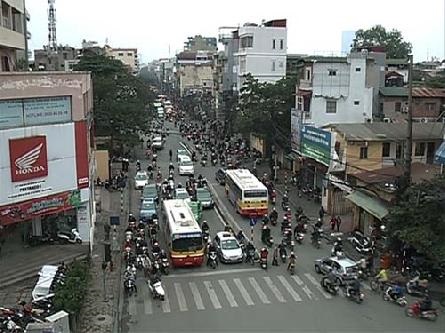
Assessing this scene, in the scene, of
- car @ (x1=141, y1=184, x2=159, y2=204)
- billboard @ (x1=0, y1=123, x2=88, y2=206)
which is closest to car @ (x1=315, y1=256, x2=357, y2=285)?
billboard @ (x1=0, y1=123, x2=88, y2=206)

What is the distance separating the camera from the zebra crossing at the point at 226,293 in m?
20.3

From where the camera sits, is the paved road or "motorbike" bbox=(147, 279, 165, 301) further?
"motorbike" bbox=(147, 279, 165, 301)

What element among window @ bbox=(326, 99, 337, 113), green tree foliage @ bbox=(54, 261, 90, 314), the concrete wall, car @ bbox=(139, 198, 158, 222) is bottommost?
car @ bbox=(139, 198, 158, 222)

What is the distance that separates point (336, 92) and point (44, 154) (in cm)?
2469

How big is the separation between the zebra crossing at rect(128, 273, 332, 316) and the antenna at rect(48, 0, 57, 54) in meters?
77.9

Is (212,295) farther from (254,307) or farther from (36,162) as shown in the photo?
(36,162)

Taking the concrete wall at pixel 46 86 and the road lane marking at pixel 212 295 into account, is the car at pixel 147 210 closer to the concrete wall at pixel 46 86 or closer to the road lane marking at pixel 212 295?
the concrete wall at pixel 46 86

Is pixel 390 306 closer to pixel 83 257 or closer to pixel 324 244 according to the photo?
pixel 324 244

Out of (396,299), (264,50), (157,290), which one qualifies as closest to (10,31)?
(157,290)

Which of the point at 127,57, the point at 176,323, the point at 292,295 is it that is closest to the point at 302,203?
the point at 292,295

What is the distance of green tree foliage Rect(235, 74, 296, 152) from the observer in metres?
46.2

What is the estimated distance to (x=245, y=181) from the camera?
3438cm

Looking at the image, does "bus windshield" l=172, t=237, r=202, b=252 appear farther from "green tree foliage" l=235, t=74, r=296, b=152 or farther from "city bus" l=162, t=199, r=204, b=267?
"green tree foliage" l=235, t=74, r=296, b=152

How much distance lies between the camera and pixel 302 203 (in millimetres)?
37469
